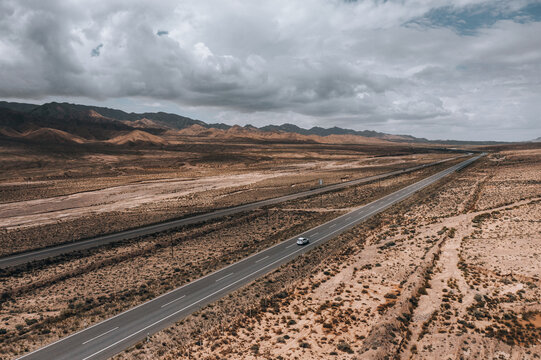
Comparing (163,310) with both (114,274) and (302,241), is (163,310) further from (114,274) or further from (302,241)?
(302,241)

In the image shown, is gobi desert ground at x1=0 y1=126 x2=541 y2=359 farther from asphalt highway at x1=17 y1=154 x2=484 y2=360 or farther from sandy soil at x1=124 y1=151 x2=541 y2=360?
asphalt highway at x1=17 y1=154 x2=484 y2=360

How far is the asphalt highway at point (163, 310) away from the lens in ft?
74.4

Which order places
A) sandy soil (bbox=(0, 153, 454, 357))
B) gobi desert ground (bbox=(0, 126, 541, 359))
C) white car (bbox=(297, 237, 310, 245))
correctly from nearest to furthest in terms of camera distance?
gobi desert ground (bbox=(0, 126, 541, 359)) → sandy soil (bbox=(0, 153, 454, 357)) → white car (bbox=(297, 237, 310, 245))

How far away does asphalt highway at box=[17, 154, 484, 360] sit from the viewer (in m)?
22.7

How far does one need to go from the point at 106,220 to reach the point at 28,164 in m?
141

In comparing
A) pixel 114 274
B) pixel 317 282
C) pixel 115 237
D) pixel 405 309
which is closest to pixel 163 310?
pixel 114 274

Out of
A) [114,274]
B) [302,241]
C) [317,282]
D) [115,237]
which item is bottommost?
[114,274]

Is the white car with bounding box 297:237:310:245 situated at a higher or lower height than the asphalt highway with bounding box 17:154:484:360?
higher

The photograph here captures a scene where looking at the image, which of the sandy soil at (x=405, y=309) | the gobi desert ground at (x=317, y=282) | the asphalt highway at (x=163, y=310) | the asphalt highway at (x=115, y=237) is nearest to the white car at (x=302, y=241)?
the asphalt highway at (x=163, y=310)

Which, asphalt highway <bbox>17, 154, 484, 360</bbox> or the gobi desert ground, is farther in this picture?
asphalt highway <bbox>17, 154, 484, 360</bbox>

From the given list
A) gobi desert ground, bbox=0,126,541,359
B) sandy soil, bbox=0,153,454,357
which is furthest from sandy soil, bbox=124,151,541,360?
sandy soil, bbox=0,153,454,357

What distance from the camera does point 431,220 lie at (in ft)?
167

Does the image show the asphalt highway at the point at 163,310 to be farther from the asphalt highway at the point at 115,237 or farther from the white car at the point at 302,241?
the asphalt highway at the point at 115,237

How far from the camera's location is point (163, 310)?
27.7 metres
